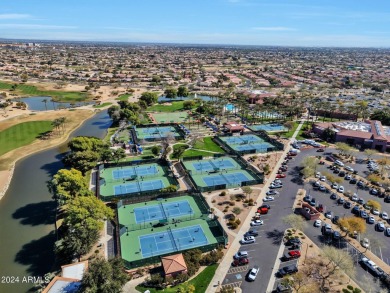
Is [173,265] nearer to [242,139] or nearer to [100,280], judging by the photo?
[100,280]

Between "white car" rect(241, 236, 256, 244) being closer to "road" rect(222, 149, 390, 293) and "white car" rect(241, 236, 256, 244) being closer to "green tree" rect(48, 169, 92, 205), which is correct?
"road" rect(222, 149, 390, 293)

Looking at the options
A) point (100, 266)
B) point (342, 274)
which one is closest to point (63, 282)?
point (100, 266)

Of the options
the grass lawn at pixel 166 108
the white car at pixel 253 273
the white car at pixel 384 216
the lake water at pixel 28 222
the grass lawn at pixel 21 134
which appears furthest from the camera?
the grass lawn at pixel 166 108

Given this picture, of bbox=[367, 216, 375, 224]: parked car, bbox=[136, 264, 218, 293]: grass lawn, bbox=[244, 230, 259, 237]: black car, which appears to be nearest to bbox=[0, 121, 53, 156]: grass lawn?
bbox=[136, 264, 218, 293]: grass lawn

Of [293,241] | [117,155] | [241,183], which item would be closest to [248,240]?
[293,241]

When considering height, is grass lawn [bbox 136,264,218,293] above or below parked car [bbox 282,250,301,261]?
below

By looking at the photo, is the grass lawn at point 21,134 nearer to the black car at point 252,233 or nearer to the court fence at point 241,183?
the court fence at point 241,183

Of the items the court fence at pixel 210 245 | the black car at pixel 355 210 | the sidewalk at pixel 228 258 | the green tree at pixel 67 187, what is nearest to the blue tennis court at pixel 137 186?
the green tree at pixel 67 187
